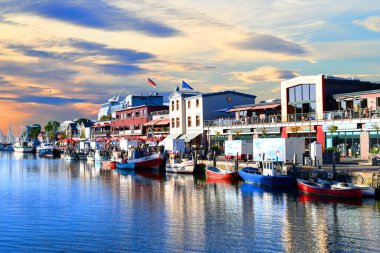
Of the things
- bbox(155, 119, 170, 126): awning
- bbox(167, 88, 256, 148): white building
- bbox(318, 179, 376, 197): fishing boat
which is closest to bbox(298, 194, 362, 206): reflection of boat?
bbox(318, 179, 376, 197): fishing boat

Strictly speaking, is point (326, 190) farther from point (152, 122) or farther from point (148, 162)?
point (152, 122)

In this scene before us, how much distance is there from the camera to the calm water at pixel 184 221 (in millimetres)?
30312

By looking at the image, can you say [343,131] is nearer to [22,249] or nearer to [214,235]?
[214,235]

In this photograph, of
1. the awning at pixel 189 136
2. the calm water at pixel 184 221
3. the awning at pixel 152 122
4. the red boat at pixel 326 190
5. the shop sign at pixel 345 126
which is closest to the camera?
the calm water at pixel 184 221

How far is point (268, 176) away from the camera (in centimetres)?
5534

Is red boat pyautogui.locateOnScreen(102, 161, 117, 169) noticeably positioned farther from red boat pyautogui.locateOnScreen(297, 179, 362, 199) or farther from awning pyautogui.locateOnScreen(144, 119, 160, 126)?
red boat pyautogui.locateOnScreen(297, 179, 362, 199)

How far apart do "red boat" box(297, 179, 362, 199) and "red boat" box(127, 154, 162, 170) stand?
3450cm

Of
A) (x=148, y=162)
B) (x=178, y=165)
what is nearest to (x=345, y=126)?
(x=178, y=165)

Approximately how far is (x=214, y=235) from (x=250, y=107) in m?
57.2

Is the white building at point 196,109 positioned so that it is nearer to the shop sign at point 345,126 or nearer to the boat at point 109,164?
the boat at point 109,164

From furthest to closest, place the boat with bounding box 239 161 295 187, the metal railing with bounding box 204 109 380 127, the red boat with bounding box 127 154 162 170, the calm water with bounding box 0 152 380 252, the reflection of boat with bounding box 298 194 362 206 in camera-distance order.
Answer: the red boat with bounding box 127 154 162 170, the metal railing with bounding box 204 109 380 127, the boat with bounding box 239 161 295 187, the reflection of boat with bounding box 298 194 362 206, the calm water with bounding box 0 152 380 252

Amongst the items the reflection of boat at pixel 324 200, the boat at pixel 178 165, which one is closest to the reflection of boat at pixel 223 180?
the boat at pixel 178 165

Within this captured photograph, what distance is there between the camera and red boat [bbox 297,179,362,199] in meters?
44.8

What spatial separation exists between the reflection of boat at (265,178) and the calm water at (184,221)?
1.23m
